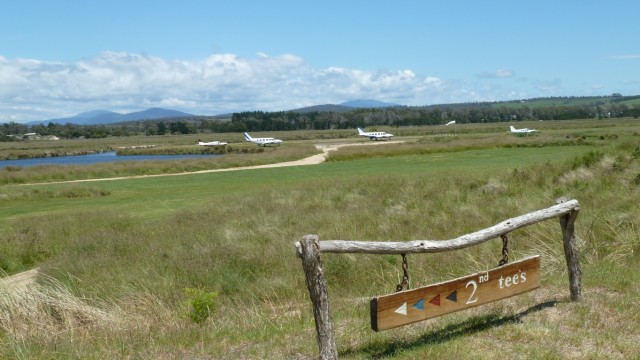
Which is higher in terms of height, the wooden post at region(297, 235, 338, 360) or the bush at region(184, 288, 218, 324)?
the wooden post at region(297, 235, 338, 360)

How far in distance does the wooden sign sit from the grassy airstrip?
0.42 meters

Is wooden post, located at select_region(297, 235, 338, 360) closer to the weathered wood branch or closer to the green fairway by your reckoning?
the weathered wood branch

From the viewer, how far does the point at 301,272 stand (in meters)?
11.1

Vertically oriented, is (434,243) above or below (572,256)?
above

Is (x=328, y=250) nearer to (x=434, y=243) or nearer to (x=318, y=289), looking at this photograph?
(x=318, y=289)

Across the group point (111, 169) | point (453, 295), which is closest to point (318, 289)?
point (453, 295)

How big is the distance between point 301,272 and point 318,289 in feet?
18.2

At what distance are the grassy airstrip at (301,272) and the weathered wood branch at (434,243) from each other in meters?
1.02

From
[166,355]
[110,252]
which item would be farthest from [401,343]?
[110,252]

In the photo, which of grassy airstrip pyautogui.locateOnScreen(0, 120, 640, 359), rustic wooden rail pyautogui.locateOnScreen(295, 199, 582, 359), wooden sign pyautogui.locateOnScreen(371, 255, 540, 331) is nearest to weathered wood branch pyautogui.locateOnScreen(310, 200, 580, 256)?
rustic wooden rail pyautogui.locateOnScreen(295, 199, 582, 359)

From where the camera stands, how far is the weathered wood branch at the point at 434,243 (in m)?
5.68

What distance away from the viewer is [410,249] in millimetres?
6004

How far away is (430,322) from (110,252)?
30.6 feet

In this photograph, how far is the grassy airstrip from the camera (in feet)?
22.0
